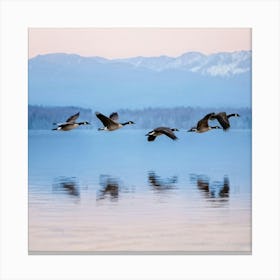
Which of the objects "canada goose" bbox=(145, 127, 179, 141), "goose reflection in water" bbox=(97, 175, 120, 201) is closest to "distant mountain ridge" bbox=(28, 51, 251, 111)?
"canada goose" bbox=(145, 127, 179, 141)

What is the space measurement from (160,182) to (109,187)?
0.63m

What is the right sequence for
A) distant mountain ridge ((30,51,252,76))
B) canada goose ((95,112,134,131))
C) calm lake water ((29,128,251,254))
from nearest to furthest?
calm lake water ((29,128,251,254)) < distant mountain ridge ((30,51,252,76)) < canada goose ((95,112,134,131))

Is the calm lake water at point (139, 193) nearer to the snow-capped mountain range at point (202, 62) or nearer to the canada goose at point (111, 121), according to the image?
the canada goose at point (111, 121)

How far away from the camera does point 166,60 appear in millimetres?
9352

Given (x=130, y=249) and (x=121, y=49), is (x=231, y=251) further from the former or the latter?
(x=121, y=49)

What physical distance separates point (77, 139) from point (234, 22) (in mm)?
2407

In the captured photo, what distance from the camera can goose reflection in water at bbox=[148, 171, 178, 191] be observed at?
9312 millimetres

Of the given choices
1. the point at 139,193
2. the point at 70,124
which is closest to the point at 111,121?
the point at 70,124

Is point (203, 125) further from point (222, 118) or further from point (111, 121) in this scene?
point (111, 121)

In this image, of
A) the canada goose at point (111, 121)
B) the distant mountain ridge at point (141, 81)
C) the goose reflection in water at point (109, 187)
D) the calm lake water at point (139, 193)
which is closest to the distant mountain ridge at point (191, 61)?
the distant mountain ridge at point (141, 81)

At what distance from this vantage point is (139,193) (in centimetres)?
935

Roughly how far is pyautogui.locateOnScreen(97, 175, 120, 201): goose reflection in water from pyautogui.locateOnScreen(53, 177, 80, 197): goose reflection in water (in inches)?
11.4

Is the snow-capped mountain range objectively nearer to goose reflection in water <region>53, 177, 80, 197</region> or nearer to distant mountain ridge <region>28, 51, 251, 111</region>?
distant mountain ridge <region>28, 51, 251, 111</region>
